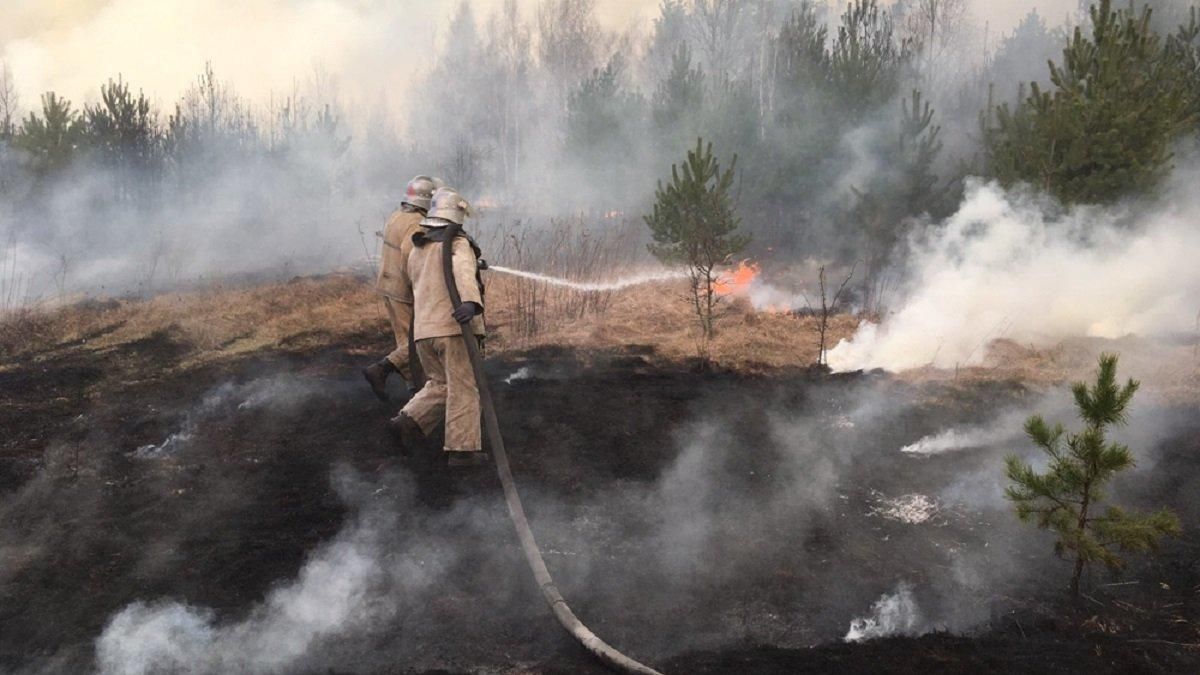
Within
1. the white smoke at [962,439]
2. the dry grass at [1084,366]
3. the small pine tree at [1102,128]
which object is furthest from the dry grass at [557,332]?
the small pine tree at [1102,128]

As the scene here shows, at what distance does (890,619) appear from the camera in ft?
12.9

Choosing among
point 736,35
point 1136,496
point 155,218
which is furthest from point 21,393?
point 736,35

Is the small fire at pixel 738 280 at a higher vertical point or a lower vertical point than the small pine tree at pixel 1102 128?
lower

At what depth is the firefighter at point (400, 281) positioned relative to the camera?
6.78 m

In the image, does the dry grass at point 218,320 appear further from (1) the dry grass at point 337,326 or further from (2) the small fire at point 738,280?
(2) the small fire at point 738,280

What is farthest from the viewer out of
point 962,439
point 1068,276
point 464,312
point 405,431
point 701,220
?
point 701,220

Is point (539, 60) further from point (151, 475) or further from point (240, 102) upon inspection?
point (151, 475)

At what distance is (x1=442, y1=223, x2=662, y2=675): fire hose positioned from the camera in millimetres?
3463

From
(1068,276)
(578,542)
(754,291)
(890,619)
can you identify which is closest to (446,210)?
(578,542)

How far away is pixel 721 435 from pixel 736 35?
30750 mm

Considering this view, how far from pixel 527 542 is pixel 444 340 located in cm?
185

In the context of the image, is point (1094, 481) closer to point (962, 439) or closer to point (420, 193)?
point (962, 439)

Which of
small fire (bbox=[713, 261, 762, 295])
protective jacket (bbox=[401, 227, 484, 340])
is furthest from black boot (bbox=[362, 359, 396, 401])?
small fire (bbox=[713, 261, 762, 295])

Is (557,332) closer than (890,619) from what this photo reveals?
No
